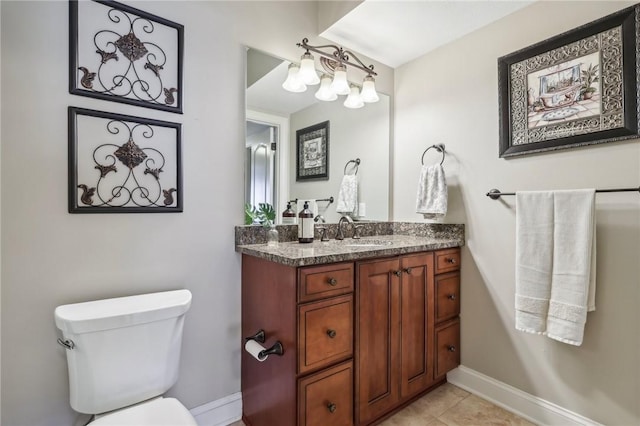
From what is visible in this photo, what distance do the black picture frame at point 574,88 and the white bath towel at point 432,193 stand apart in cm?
37

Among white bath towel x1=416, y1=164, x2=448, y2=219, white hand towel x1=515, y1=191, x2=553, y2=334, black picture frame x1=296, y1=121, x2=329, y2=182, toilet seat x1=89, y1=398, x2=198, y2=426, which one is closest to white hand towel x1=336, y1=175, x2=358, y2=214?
black picture frame x1=296, y1=121, x2=329, y2=182

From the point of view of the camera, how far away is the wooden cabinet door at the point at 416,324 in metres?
1.66

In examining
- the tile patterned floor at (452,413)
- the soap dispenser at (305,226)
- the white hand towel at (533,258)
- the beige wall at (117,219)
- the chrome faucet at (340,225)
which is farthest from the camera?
the chrome faucet at (340,225)

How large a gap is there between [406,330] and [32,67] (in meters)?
2.03

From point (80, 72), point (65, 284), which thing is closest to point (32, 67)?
point (80, 72)

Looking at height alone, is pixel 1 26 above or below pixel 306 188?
above

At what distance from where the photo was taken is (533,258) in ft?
5.21

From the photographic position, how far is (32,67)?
118cm

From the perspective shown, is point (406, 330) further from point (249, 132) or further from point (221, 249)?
point (249, 132)

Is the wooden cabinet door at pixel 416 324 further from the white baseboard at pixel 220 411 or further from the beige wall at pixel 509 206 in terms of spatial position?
the white baseboard at pixel 220 411

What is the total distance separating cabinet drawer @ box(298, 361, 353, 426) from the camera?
50.3 inches

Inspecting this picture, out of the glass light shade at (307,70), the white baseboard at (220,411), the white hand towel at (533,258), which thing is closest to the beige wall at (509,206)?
the white hand towel at (533,258)

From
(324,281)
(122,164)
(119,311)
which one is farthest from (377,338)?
(122,164)

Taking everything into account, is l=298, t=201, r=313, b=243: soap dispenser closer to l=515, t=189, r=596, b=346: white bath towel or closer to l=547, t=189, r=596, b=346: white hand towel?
l=515, t=189, r=596, b=346: white bath towel
